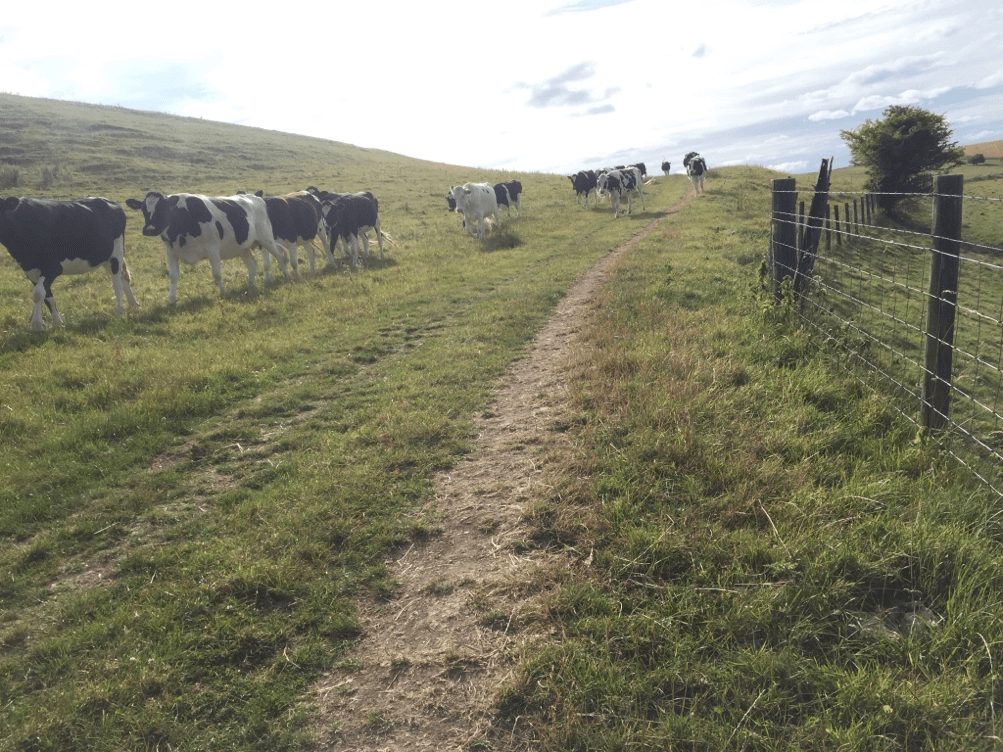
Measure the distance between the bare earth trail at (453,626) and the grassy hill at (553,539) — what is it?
0.12 metres

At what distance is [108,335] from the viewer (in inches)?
390

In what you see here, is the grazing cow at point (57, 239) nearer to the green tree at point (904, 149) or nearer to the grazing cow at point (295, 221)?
the grazing cow at point (295, 221)

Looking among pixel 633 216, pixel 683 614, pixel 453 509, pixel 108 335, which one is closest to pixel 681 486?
pixel 683 614

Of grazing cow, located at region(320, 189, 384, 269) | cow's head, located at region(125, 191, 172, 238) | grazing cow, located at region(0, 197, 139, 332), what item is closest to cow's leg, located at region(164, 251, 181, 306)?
cow's head, located at region(125, 191, 172, 238)

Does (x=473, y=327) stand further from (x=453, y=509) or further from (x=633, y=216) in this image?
(x=633, y=216)

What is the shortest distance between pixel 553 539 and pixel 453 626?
2.97 ft

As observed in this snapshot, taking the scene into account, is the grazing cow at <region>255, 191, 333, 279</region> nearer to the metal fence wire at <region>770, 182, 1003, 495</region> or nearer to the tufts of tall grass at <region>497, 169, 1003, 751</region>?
the metal fence wire at <region>770, 182, 1003, 495</region>

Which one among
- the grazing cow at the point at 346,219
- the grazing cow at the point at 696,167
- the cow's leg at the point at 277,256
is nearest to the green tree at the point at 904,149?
the grazing cow at the point at 696,167

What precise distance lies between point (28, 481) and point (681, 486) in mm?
5699

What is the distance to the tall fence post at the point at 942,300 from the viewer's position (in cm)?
413

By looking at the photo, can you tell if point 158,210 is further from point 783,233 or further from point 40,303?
point 783,233

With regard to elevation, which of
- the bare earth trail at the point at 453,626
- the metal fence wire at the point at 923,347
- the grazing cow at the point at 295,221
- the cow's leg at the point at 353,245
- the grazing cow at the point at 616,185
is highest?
the grazing cow at the point at 616,185

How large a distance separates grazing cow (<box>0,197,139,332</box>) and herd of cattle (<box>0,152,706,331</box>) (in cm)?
2

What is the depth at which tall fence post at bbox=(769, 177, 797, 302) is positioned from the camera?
25.3ft
